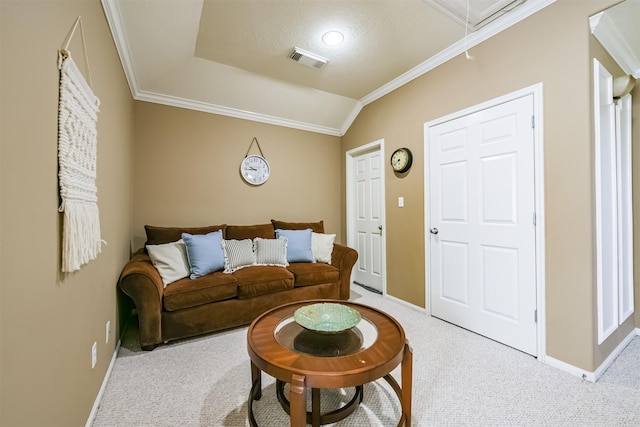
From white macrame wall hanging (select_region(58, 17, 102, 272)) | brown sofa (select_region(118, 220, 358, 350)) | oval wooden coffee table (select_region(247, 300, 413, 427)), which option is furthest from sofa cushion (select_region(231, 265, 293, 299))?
white macrame wall hanging (select_region(58, 17, 102, 272))

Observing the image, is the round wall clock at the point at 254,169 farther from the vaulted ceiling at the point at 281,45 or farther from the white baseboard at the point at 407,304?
the white baseboard at the point at 407,304

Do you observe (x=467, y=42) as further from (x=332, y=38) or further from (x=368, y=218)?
(x=368, y=218)

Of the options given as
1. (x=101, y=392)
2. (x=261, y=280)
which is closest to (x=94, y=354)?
(x=101, y=392)

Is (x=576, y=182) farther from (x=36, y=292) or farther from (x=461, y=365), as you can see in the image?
(x=36, y=292)

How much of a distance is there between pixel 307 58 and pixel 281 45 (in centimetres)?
29

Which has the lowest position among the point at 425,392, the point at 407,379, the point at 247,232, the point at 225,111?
the point at 425,392

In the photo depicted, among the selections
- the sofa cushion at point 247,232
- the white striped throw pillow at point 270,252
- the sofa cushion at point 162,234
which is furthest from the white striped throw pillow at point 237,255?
the sofa cushion at point 162,234

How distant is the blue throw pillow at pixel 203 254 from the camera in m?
2.44

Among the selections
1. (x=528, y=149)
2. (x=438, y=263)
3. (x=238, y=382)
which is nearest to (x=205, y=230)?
(x=238, y=382)

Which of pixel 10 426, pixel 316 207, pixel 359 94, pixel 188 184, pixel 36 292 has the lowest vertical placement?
pixel 10 426

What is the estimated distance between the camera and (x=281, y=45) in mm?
2479

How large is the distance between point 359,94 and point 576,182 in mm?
2486

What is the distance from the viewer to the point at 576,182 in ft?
5.75

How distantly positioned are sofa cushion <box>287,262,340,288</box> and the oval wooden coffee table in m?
1.09
